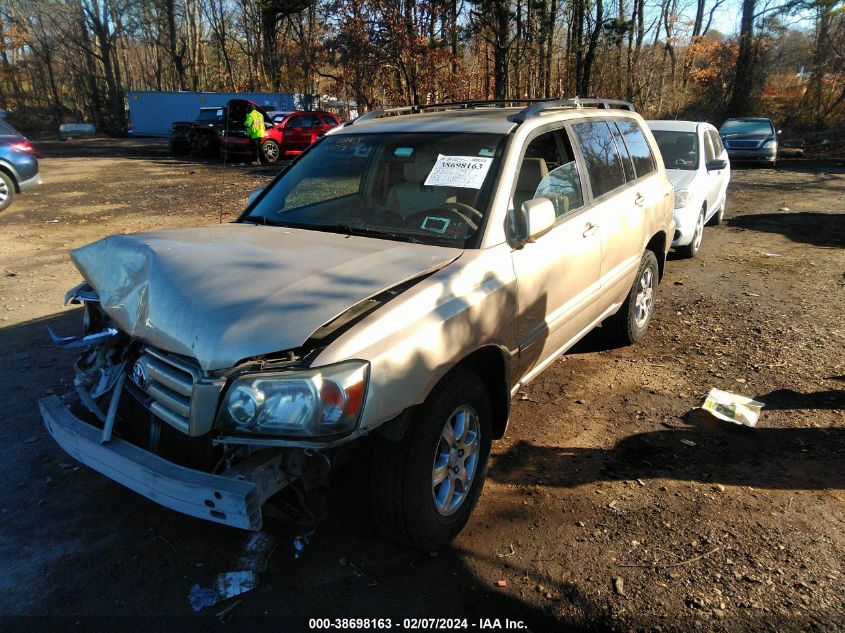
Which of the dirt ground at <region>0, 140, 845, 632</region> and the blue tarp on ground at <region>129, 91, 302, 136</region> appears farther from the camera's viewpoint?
the blue tarp on ground at <region>129, 91, 302, 136</region>

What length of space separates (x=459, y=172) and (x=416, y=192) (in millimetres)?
284

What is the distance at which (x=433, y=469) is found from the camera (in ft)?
8.79

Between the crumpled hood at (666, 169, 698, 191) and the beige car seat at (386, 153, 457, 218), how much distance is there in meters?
5.47

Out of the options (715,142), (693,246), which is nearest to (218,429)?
(693,246)

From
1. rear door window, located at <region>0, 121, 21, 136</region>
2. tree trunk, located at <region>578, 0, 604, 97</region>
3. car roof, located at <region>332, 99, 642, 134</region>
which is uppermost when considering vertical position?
tree trunk, located at <region>578, 0, 604, 97</region>

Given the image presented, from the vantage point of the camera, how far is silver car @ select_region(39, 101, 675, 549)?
228 centimetres

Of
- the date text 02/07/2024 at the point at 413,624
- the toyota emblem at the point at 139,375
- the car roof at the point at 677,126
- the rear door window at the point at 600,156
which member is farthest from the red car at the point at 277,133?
the date text 02/07/2024 at the point at 413,624

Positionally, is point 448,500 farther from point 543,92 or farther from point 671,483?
point 543,92

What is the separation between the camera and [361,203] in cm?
381

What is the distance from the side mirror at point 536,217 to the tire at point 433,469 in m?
0.83

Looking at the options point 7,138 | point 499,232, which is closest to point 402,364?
point 499,232

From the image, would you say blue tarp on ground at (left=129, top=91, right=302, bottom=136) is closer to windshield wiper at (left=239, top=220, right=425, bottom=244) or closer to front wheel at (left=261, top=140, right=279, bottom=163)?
front wheel at (left=261, top=140, right=279, bottom=163)

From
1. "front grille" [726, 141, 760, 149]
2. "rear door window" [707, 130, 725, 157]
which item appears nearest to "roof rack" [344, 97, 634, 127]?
"rear door window" [707, 130, 725, 157]

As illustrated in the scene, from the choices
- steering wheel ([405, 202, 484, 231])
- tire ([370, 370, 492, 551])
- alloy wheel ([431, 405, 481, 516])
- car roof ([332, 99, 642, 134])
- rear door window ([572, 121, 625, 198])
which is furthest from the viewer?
rear door window ([572, 121, 625, 198])
